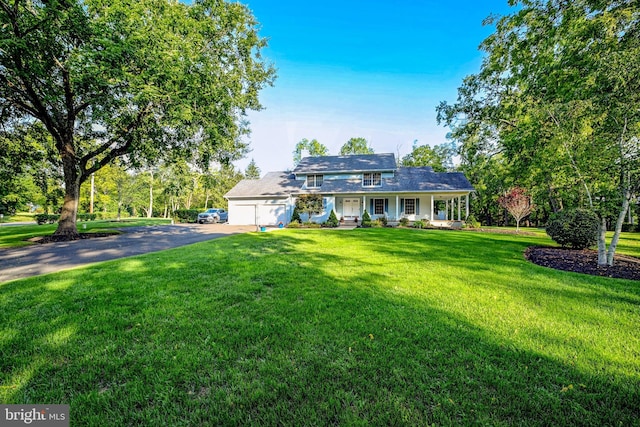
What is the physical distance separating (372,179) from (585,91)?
1660 centimetres

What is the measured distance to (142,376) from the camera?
2.23m

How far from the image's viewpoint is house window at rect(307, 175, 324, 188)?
23.7 meters

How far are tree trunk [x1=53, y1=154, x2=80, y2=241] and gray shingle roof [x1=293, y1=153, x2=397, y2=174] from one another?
15.5 metres

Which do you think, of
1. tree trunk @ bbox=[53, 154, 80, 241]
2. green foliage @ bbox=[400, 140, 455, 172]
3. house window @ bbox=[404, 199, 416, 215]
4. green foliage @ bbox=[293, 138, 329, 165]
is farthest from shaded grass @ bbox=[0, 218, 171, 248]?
green foliage @ bbox=[400, 140, 455, 172]

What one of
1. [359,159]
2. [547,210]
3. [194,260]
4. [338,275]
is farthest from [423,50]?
[547,210]

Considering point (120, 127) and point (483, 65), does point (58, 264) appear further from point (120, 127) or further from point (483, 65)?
point (483, 65)

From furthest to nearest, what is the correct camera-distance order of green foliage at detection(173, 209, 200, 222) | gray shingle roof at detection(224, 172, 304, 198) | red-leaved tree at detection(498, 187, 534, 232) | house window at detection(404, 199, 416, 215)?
green foliage at detection(173, 209, 200, 222)
gray shingle roof at detection(224, 172, 304, 198)
house window at detection(404, 199, 416, 215)
red-leaved tree at detection(498, 187, 534, 232)

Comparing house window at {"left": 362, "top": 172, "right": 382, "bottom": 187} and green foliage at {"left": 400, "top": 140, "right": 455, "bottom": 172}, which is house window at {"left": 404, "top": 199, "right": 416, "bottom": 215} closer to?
house window at {"left": 362, "top": 172, "right": 382, "bottom": 187}

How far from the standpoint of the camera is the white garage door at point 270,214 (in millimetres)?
23125

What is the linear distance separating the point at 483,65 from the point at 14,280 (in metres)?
21.4

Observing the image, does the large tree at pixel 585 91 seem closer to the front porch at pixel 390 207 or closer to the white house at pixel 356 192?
the white house at pixel 356 192

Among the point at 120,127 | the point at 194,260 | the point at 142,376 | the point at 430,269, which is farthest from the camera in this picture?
the point at 120,127

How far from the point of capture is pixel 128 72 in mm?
8922

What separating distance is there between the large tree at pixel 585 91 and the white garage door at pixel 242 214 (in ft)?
66.5
